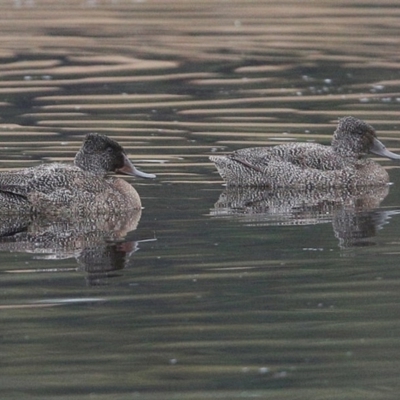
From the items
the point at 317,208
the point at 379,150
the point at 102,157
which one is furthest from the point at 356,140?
the point at 102,157

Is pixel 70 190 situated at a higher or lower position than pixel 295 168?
higher

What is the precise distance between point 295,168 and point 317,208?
162cm

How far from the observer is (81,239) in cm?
1366

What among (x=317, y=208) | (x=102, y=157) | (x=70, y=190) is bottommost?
(x=317, y=208)

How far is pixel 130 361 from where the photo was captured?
9.20 m

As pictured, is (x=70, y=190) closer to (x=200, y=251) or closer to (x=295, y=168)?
(x=200, y=251)

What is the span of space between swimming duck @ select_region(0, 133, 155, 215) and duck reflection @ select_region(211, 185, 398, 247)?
107 centimetres

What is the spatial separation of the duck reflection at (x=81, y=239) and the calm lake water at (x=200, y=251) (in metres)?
0.03

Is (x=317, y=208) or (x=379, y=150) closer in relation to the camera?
(x=317, y=208)

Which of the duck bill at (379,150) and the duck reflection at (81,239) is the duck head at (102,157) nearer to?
the duck reflection at (81,239)

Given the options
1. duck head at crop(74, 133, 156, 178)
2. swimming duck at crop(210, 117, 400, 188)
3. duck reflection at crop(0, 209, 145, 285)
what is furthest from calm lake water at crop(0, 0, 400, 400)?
duck head at crop(74, 133, 156, 178)

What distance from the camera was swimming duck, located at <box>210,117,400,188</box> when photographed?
55.7 feet

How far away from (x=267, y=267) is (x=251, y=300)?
1.25m

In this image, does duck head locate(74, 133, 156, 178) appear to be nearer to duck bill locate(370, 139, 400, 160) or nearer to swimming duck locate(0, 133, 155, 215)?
swimming duck locate(0, 133, 155, 215)
